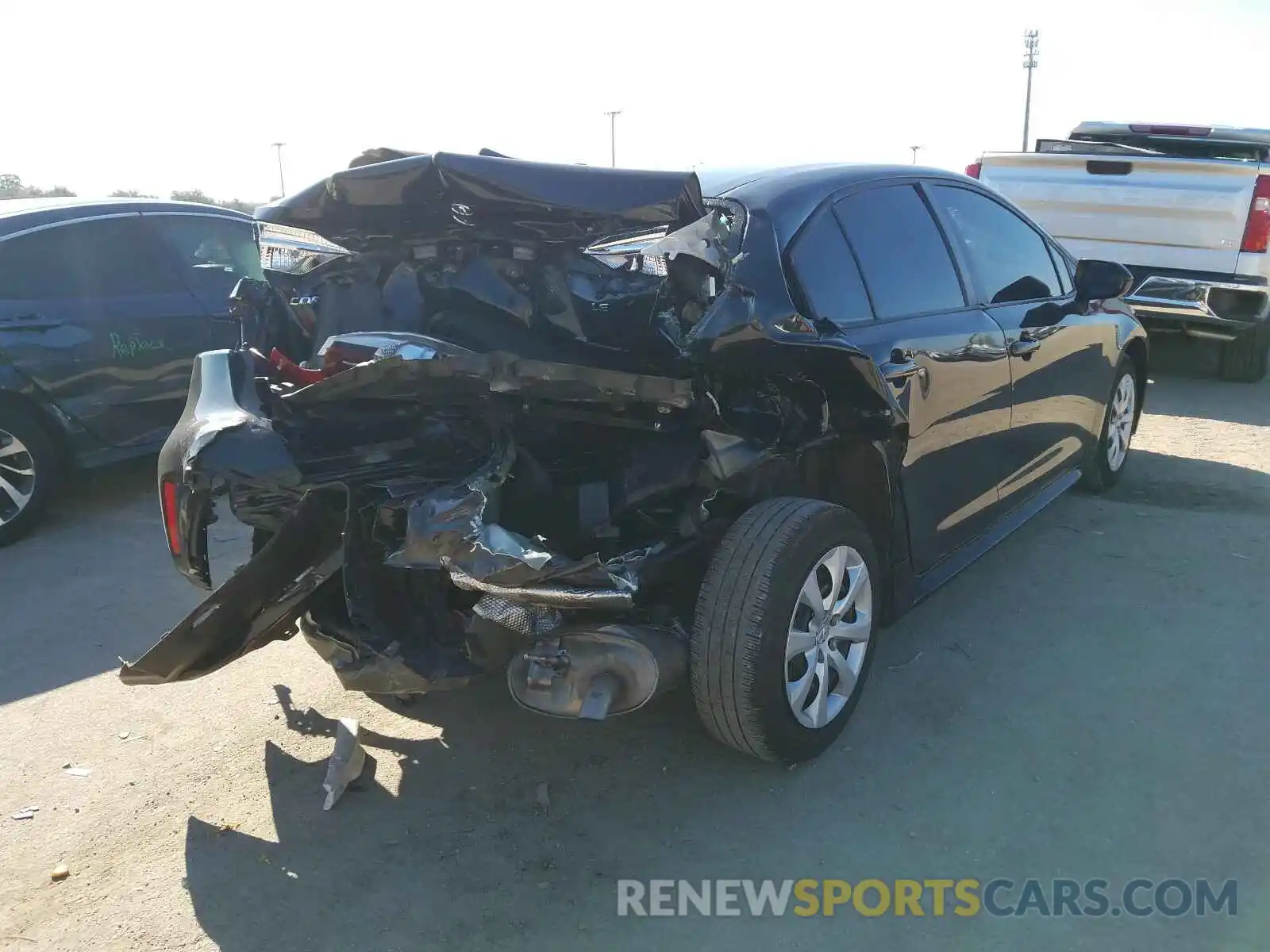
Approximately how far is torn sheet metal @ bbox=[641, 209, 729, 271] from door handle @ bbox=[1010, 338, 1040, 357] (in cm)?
169

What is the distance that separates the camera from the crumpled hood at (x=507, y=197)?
8.48ft

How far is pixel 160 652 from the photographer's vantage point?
2713 millimetres

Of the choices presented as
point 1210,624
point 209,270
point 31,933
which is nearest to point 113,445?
point 209,270

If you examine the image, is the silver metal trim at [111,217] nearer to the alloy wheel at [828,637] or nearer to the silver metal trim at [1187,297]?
the alloy wheel at [828,637]

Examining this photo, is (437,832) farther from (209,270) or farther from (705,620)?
(209,270)

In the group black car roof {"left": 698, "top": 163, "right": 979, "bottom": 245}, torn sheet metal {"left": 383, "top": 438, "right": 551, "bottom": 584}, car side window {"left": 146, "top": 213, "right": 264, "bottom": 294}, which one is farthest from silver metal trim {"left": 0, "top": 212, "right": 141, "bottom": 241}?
torn sheet metal {"left": 383, "top": 438, "right": 551, "bottom": 584}

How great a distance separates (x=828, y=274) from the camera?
3227 millimetres

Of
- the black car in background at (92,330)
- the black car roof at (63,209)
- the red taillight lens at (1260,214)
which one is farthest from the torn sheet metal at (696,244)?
the red taillight lens at (1260,214)

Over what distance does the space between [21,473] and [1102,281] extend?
5.71 m

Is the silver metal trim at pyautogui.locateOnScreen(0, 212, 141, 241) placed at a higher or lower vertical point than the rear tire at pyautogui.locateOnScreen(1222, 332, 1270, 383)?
higher

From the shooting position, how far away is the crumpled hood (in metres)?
2.59

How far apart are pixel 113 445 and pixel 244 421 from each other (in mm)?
3341

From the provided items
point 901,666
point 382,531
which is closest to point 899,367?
point 901,666

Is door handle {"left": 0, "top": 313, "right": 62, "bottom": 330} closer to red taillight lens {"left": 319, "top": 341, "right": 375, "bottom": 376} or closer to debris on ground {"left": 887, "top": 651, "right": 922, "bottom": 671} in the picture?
red taillight lens {"left": 319, "top": 341, "right": 375, "bottom": 376}
